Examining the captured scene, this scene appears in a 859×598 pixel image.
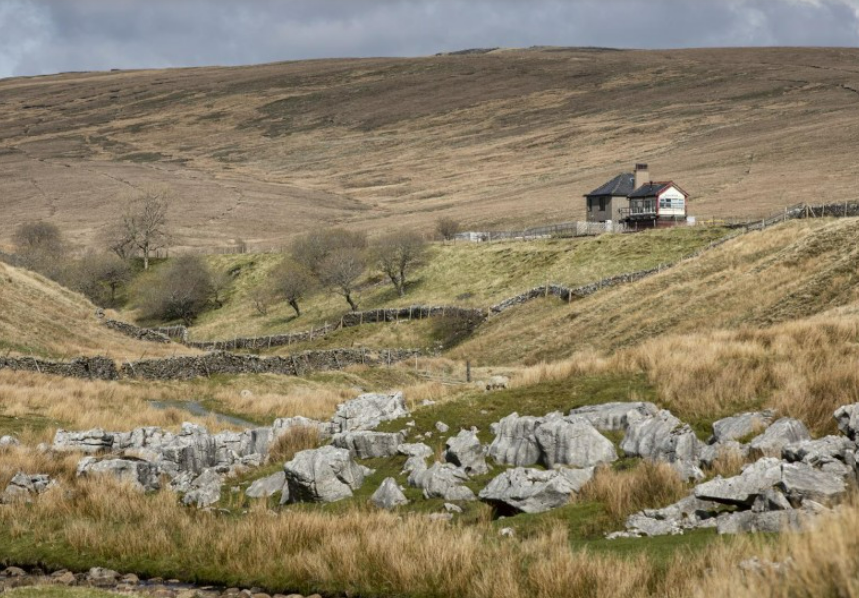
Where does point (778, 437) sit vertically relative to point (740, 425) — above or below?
above

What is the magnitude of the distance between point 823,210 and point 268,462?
211ft

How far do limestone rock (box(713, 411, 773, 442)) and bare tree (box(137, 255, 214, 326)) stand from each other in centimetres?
9788

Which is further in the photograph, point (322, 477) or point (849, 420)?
point (322, 477)

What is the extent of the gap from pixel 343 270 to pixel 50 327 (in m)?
47.0

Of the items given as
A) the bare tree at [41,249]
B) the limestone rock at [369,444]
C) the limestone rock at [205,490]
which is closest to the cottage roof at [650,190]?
the bare tree at [41,249]

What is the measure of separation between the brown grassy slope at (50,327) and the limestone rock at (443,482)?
1367 inches

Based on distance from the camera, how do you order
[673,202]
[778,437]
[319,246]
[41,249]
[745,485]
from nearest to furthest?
[745,485]
[778,437]
[673,202]
[319,246]
[41,249]

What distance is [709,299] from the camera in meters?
55.2

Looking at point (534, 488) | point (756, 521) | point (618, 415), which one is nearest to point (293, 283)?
point (618, 415)

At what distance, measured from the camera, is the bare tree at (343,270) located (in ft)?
336

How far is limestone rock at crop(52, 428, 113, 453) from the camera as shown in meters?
24.4

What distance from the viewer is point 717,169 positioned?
153 meters

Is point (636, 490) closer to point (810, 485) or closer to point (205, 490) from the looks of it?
point (810, 485)

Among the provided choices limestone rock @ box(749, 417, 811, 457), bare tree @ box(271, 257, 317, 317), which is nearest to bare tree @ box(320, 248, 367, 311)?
bare tree @ box(271, 257, 317, 317)
